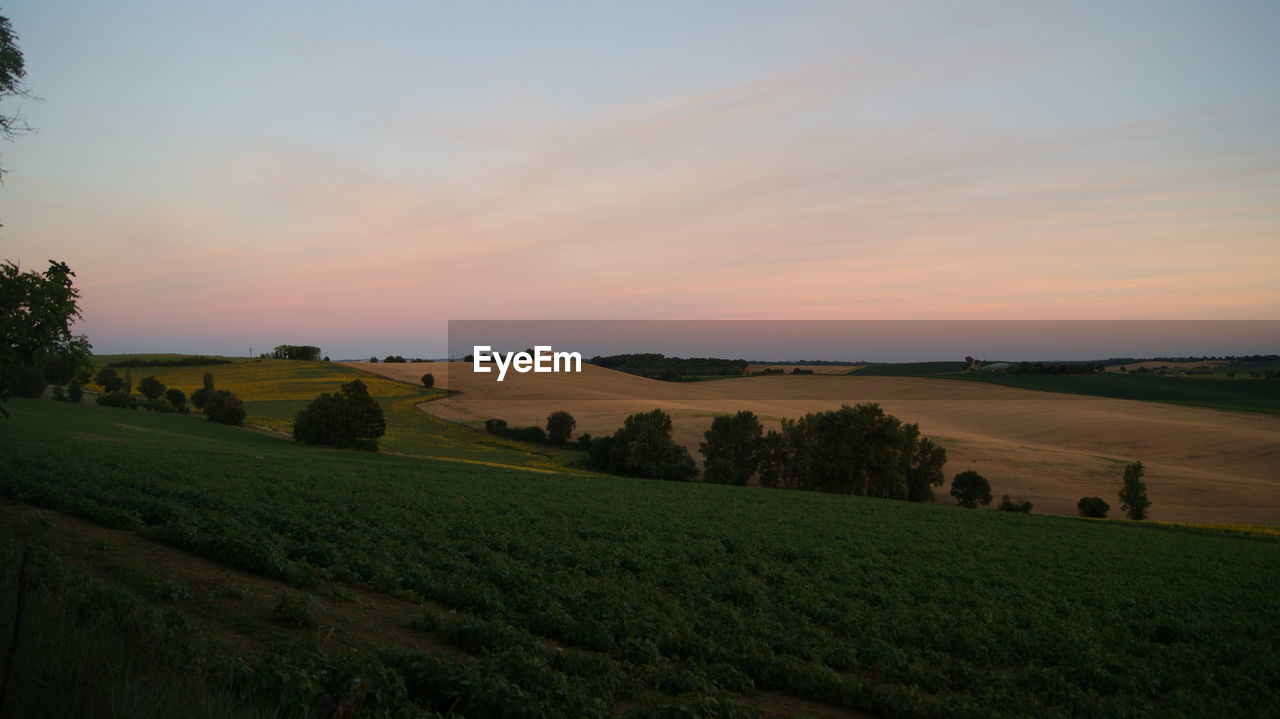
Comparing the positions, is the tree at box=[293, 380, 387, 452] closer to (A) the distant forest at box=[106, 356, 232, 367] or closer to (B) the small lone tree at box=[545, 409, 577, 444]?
(B) the small lone tree at box=[545, 409, 577, 444]

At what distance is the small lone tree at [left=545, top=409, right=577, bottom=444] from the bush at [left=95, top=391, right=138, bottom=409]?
3979 cm

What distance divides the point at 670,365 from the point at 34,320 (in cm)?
14718

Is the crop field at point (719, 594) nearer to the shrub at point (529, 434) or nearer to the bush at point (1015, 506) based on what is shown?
the bush at point (1015, 506)

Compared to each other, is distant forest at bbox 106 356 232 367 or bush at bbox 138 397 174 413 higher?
distant forest at bbox 106 356 232 367

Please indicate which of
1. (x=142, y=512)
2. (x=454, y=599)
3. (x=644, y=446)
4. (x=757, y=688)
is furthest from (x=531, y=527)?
(x=644, y=446)

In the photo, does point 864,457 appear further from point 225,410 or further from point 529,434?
point 225,410

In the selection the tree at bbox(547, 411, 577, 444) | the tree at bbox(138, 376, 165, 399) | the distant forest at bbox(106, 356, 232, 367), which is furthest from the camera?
the distant forest at bbox(106, 356, 232, 367)

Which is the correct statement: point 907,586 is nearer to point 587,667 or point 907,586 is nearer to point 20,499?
point 587,667

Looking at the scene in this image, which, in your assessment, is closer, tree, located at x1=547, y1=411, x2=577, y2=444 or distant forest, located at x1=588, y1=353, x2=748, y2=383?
tree, located at x1=547, y1=411, x2=577, y2=444

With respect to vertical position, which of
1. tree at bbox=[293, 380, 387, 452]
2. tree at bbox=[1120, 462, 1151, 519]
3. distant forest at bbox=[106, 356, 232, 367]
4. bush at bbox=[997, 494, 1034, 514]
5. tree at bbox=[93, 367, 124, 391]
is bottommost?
bush at bbox=[997, 494, 1034, 514]

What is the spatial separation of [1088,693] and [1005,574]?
318 inches

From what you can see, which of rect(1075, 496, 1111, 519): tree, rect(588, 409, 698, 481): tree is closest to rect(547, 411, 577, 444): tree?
rect(588, 409, 698, 481): tree

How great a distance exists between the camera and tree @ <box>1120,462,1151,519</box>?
42.3m

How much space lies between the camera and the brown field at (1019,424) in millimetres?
47938
